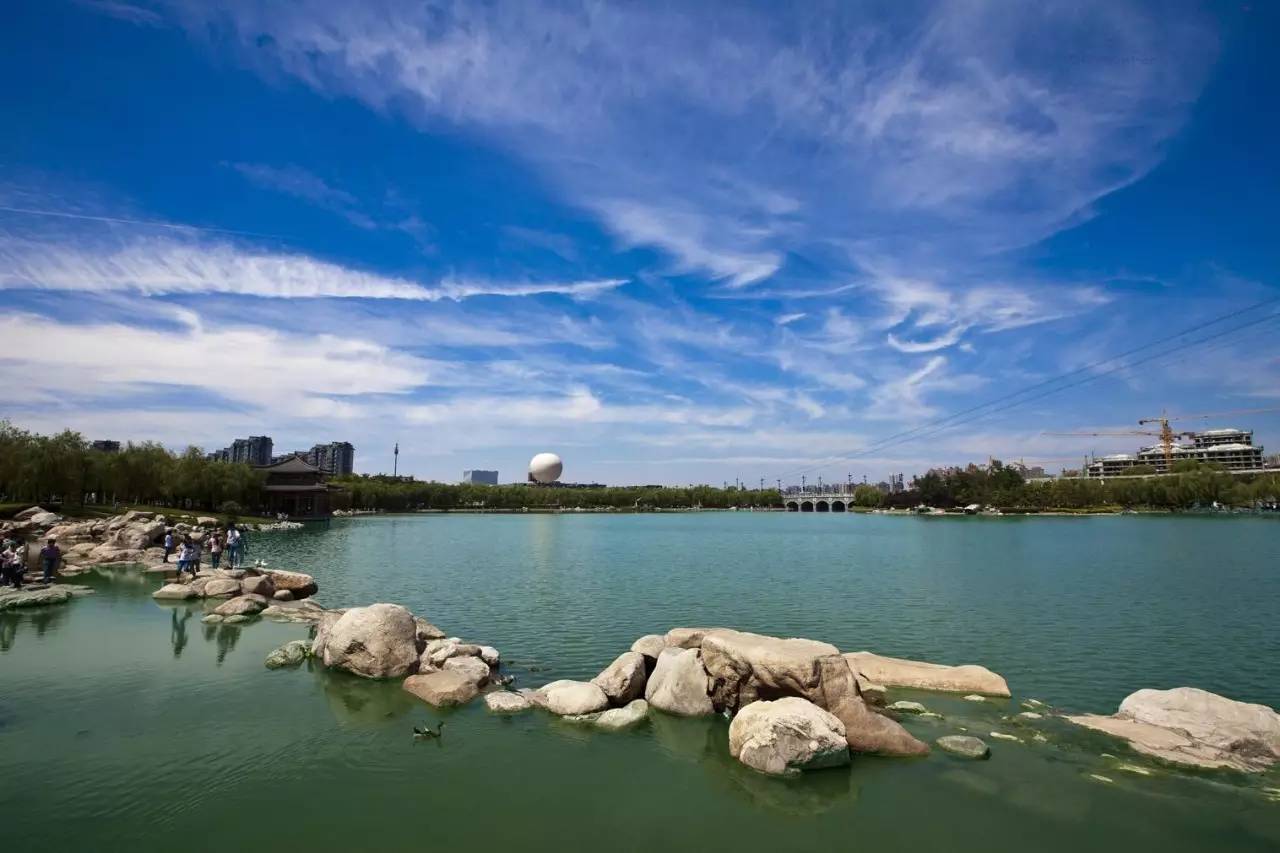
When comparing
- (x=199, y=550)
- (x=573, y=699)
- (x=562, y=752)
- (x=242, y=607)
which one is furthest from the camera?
(x=199, y=550)

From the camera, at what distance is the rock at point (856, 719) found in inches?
489

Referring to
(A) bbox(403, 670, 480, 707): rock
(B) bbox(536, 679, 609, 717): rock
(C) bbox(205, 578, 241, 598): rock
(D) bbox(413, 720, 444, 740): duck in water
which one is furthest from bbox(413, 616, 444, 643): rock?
(C) bbox(205, 578, 241, 598): rock

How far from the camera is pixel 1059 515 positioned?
139 m

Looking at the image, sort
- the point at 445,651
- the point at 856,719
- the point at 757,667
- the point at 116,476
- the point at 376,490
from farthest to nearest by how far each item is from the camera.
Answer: the point at 376,490
the point at 116,476
the point at 445,651
the point at 757,667
the point at 856,719

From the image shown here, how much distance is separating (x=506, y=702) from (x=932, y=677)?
10707mm

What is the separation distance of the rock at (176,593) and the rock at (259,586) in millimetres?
1995

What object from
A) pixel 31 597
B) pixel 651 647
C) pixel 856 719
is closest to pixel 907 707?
pixel 856 719

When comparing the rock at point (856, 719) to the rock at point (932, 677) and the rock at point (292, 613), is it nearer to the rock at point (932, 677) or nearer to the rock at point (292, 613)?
the rock at point (932, 677)

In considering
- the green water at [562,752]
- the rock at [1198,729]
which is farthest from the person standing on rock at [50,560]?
the rock at [1198,729]

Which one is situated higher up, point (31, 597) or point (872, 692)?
point (31, 597)

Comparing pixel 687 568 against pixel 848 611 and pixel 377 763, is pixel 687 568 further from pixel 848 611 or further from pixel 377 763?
pixel 377 763

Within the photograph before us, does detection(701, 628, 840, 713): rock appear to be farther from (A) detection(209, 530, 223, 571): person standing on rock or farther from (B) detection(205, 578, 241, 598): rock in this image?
(A) detection(209, 530, 223, 571): person standing on rock

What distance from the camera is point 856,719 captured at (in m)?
12.8

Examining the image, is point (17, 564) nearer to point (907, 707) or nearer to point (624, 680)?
point (624, 680)
